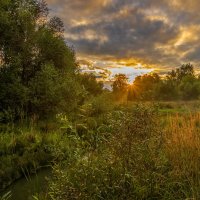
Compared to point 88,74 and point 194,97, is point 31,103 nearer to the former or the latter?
point 88,74

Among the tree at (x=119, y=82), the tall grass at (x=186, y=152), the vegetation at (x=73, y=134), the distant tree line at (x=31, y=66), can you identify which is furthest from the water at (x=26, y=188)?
the tree at (x=119, y=82)

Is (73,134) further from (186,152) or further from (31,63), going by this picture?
(31,63)

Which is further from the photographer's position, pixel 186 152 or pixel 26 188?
pixel 26 188

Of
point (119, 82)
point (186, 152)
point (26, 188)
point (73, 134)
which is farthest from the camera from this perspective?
point (119, 82)

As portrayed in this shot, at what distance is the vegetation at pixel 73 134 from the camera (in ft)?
19.4

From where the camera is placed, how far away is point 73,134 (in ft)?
37.9

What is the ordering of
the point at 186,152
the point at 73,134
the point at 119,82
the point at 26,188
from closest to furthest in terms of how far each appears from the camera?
1. the point at 186,152
2. the point at 26,188
3. the point at 73,134
4. the point at 119,82

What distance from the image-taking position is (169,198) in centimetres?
615

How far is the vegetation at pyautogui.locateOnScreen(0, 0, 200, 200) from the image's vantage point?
5.91 meters

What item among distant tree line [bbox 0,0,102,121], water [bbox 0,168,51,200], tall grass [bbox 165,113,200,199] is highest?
distant tree line [bbox 0,0,102,121]

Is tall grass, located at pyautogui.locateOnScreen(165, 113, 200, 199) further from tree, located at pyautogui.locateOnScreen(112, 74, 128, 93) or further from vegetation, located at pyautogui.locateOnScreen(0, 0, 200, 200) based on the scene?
tree, located at pyautogui.locateOnScreen(112, 74, 128, 93)

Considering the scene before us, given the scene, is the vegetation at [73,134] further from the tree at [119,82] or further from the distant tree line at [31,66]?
the tree at [119,82]

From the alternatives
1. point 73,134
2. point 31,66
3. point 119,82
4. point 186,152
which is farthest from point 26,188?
point 119,82

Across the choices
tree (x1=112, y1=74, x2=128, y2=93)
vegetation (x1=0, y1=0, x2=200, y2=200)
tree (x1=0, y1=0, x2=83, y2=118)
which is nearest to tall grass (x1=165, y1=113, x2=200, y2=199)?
vegetation (x1=0, y1=0, x2=200, y2=200)
